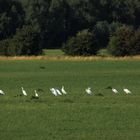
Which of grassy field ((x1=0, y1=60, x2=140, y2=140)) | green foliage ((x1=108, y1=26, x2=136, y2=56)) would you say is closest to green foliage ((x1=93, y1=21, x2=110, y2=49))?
Answer: green foliage ((x1=108, y1=26, x2=136, y2=56))

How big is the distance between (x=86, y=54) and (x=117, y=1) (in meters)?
42.8

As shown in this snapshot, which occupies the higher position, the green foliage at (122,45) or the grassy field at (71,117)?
the grassy field at (71,117)

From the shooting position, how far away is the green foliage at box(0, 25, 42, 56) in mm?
83688

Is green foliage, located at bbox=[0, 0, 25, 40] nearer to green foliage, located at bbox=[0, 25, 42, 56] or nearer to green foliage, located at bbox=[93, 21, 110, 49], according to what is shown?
green foliage, located at bbox=[93, 21, 110, 49]

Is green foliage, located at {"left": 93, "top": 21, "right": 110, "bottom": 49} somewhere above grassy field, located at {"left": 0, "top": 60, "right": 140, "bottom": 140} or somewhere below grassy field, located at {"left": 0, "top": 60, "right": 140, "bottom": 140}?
below

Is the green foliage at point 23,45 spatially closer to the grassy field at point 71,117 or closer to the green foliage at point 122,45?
the green foliage at point 122,45

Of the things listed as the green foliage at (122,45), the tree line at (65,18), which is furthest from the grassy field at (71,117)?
the tree line at (65,18)

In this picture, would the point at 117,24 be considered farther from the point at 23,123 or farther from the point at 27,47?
the point at 23,123

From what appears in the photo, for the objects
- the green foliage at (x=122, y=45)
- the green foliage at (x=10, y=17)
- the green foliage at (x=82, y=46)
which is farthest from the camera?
the green foliage at (x=10, y=17)

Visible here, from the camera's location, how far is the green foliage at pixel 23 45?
3295 inches

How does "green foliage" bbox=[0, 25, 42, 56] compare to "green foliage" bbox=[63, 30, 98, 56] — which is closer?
"green foliage" bbox=[63, 30, 98, 56]

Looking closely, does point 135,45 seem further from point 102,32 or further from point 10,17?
point 10,17

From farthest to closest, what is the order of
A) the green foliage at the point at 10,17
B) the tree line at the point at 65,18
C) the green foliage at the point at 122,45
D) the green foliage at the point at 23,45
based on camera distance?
the tree line at the point at 65,18
the green foliage at the point at 10,17
the green foliage at the point at 23,45
the green foliage at the point at 122,45

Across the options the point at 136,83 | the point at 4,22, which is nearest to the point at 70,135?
the point at 136,83
